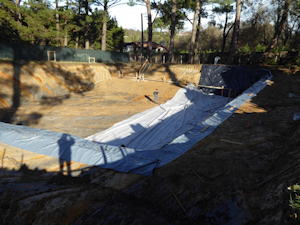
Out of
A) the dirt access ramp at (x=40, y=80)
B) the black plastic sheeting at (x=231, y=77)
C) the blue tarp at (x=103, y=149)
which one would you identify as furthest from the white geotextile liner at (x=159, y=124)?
the dirt access ramp at (x=40, y=80)

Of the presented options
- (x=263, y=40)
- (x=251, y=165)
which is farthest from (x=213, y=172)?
(x=263, y=40)

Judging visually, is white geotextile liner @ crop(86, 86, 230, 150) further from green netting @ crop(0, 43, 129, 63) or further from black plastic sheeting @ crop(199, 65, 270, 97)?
green netting @ crop(0, 43, 129, 63)

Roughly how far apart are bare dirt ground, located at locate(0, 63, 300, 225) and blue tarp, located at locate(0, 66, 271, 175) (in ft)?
0.96

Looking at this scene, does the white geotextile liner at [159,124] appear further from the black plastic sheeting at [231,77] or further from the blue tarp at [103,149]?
the black plastic sheeting at [231,77]

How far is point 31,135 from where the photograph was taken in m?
7.10

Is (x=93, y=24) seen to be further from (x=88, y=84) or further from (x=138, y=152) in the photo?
(x=138, y=152)

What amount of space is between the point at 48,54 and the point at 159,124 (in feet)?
57.4

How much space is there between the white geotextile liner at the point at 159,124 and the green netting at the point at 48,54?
15627 millimetres

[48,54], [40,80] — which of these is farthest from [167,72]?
[48,54]

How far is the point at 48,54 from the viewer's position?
21.8 metres

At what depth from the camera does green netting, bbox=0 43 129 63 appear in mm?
19391

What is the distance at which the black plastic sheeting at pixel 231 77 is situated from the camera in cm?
1812

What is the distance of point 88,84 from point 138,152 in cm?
1542

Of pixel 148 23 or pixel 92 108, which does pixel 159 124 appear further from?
pixel 148 23
